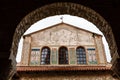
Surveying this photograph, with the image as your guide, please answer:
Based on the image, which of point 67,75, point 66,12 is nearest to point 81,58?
point 67,75

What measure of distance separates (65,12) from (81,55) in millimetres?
10529

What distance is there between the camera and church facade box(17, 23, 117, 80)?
44.3 feet

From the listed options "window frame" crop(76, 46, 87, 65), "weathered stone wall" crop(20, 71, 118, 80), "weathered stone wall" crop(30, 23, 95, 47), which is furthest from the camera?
"weathered stone wall" crop(30, 23, 95, 47)

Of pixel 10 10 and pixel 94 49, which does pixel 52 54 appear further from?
pixel 10 10

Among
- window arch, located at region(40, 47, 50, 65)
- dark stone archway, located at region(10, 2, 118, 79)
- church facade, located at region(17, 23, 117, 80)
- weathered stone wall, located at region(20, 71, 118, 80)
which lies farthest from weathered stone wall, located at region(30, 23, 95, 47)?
dark stone archway, located at region(10, 2, 118, 79)

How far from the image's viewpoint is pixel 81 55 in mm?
15781

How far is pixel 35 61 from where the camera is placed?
15.3 meters

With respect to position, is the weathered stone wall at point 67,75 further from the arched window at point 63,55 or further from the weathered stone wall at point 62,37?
the weathered stone wall at point 62,37

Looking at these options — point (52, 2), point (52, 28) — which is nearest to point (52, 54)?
point (52, 28)

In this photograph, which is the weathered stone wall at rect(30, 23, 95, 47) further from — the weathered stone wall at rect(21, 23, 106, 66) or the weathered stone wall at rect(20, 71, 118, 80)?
the weathered stone wall at rect(20, 71, 118, 80)

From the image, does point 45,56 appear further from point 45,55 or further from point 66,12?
point 66,12

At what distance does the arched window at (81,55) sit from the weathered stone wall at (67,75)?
1.93 meters

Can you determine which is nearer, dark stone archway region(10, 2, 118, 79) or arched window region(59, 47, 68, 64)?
dark stone archway region(10, 2, 118, 79)

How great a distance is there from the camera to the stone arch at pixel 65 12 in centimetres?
463
